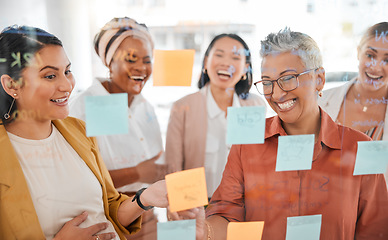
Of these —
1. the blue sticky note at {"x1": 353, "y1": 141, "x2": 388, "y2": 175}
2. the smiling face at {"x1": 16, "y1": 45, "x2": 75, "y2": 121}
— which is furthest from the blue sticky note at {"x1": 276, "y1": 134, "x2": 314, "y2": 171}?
the smiling face at {"x1": 16, "y1": 45, "x2": 75, "y2": 121}

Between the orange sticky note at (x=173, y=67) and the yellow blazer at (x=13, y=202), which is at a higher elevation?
the orange sticky note at (x=173, y=67)

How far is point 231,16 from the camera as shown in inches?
46.4

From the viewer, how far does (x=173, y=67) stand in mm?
1163

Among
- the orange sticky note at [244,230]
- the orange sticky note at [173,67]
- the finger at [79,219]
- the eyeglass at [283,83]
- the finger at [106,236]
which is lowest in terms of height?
the orange sticky note at [244,230]

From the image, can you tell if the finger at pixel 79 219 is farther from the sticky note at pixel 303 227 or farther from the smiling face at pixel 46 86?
the sticky note at pixel 303 227

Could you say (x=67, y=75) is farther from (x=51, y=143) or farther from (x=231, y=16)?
(x=231, y=16)

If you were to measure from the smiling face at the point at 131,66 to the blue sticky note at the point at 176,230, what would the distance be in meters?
0.53

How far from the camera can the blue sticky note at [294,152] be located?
1306 millimetres

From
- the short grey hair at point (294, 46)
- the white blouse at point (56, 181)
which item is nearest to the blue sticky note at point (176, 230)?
the white blouse at point (56, 181)

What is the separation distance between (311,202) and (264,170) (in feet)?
0.83

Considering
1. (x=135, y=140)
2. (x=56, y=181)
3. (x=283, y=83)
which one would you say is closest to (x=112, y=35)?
(x=135, y=140)

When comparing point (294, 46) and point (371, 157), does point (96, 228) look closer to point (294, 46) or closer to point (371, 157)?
point (294, 46)

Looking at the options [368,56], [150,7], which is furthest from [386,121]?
[150,7]

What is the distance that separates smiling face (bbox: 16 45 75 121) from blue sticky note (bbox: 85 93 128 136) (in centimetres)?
9
